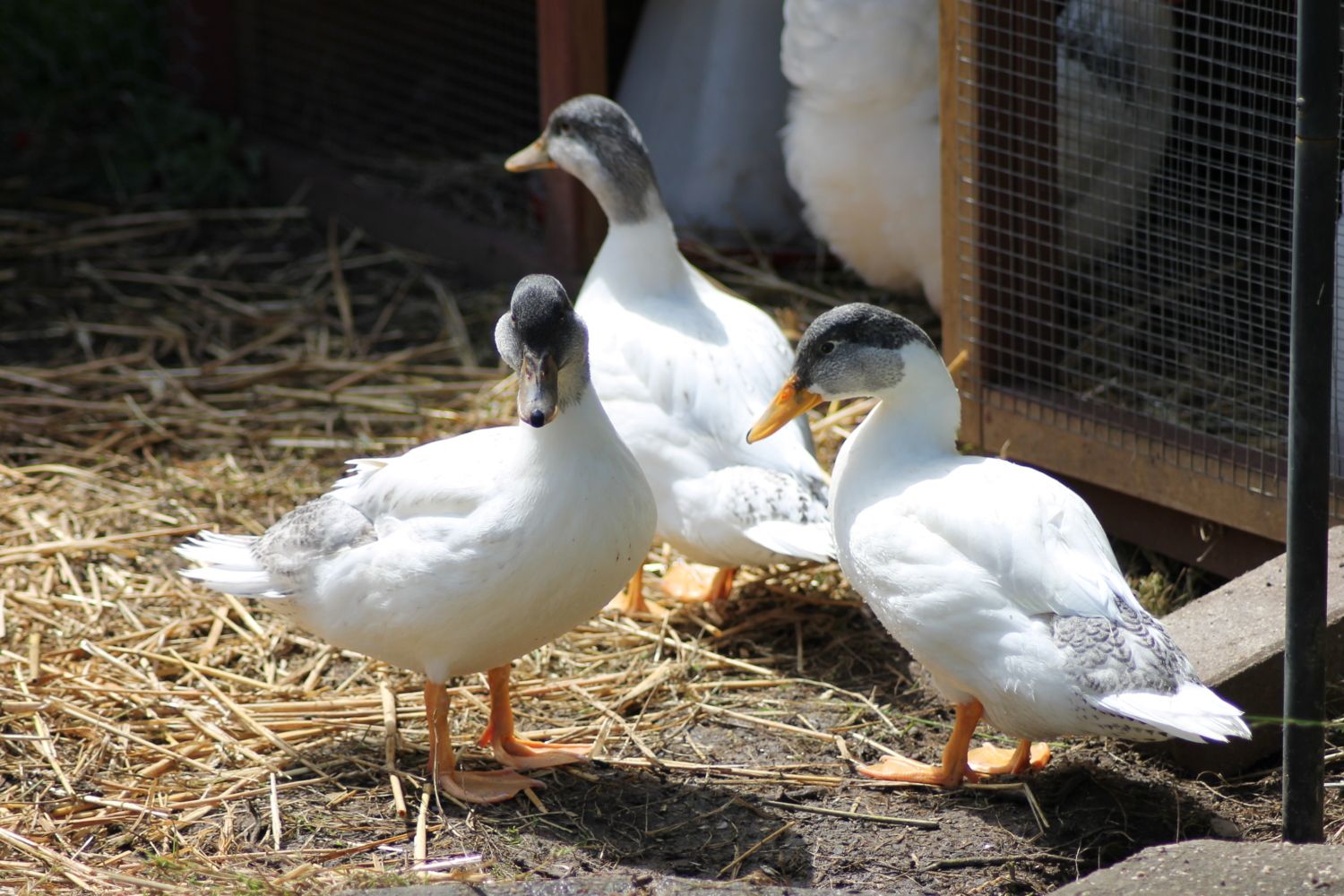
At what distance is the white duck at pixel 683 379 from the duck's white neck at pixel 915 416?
411mm

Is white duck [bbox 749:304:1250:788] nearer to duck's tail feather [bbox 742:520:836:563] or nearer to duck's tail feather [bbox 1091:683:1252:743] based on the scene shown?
duck's tail feather [bbox 1091:683:1252:743]

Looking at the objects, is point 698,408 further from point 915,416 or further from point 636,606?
point 915,416

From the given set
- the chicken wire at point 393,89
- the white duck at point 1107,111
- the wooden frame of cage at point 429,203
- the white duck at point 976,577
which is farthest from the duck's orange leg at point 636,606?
the chicken wire at point 393,89

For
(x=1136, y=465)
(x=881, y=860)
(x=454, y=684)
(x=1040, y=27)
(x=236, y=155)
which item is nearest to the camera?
(x=881, y=860)

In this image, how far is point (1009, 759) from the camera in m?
3.28

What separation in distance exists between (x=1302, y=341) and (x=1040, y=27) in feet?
7.56

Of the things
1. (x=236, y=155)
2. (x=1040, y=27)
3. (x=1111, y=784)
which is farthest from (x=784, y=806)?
(x=236, y=155)

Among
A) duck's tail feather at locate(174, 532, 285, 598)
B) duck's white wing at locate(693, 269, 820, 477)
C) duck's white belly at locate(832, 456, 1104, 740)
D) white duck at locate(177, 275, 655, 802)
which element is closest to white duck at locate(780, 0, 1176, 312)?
duck's white wing at locate(693, 269, 820, 477)

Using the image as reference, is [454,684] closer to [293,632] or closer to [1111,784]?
[293,632]

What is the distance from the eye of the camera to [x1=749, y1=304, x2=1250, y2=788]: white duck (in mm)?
2793

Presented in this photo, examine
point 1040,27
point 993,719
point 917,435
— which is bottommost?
point 993,719

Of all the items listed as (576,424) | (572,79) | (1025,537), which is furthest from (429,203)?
(1025,537)

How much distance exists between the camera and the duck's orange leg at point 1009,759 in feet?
10.6

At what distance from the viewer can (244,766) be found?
10.9ft
